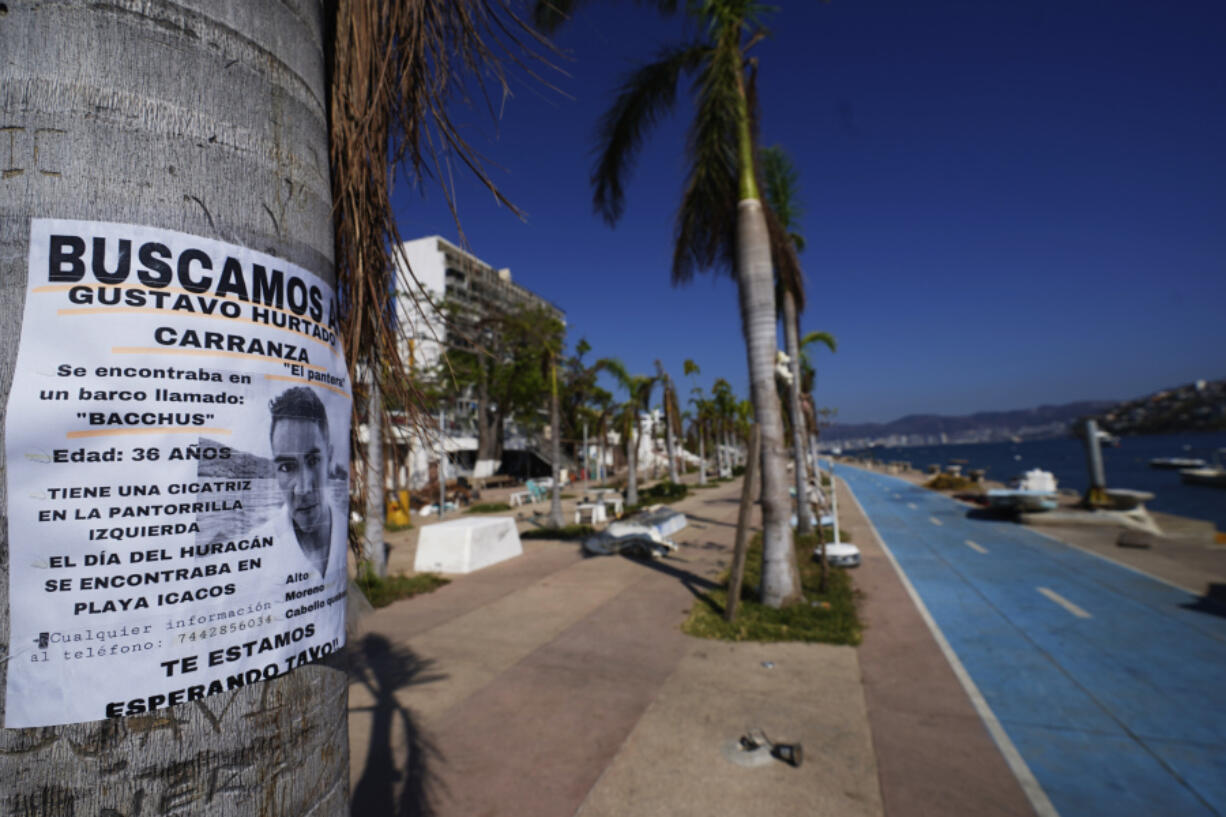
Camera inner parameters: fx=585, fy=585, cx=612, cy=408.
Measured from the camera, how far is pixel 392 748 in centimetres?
495

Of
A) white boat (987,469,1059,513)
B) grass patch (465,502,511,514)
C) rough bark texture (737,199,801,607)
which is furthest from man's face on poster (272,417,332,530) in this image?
grass patch (465,502,511,514)

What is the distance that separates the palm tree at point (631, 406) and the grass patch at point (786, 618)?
49.2 feet

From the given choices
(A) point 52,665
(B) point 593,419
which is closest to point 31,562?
(A) point 52,665

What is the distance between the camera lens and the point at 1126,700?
18.5 ft

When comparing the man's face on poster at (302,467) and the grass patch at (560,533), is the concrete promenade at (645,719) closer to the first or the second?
the man's face on poster at (302,467)

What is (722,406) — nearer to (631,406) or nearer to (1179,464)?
(631,406)

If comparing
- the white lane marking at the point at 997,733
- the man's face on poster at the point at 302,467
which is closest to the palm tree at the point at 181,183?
the man's face on poster at the point at 302,467

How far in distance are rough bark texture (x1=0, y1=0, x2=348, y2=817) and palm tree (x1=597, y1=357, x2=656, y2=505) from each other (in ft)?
74.3

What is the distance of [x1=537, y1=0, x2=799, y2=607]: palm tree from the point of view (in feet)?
28.3

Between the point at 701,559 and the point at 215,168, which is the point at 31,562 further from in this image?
the point at 701,559

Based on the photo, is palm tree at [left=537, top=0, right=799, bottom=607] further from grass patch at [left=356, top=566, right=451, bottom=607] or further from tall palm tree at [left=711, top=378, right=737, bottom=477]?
tall palm tree at [left=711, top=378, right=737, bottom=477]

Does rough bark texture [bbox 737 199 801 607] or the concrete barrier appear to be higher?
rough bark texture [bbox 737 199 801 607]

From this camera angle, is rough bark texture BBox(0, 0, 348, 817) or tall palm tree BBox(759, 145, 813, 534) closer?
rough bark texture BBox(0, 0, 348, 817)

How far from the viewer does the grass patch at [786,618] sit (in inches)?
299
